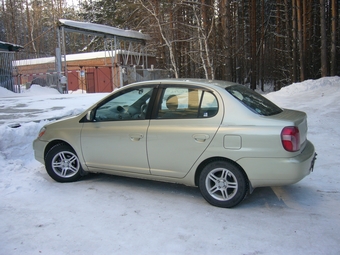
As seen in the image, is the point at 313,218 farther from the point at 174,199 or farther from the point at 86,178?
the point at 86,178

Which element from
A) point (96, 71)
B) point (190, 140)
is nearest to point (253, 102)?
point (190, 140)

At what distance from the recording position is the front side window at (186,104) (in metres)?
3.93

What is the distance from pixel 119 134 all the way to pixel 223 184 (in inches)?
63.1

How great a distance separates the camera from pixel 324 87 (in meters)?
14.6

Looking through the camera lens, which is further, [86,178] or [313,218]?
[86,178]

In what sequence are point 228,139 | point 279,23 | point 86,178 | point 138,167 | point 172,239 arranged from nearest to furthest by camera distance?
point 172,239
point 228,139
point 138,167
point 86,178
point 279,23

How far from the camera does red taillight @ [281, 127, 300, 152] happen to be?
3.51 m

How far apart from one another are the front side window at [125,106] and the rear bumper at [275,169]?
1643mm

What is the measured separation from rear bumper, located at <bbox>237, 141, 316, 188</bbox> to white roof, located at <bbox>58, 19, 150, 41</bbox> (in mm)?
20509

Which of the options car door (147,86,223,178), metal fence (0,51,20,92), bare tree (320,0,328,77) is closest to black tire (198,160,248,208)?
car door (147,86,223,178)

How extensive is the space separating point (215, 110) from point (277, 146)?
0.86 m

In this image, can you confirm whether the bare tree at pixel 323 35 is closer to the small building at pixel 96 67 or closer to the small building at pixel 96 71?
the small building at pixel 96 67

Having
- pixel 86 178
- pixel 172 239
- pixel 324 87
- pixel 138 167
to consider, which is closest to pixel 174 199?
pixel 138 167

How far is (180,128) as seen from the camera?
397 cm
